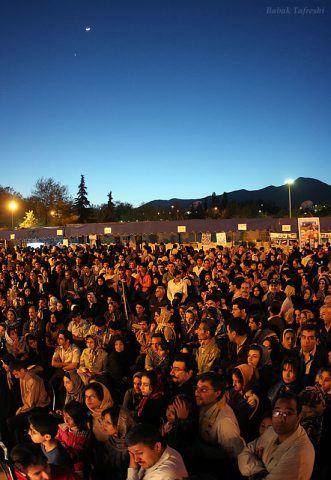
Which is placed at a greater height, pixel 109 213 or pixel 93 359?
pixel 109 213

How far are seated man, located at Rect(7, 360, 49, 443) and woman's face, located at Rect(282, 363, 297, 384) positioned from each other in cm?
290

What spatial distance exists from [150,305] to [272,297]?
242 cm

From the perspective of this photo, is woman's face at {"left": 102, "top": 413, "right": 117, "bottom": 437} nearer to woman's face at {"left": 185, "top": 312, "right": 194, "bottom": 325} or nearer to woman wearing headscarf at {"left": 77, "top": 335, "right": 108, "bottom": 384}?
woman wearing headscarf at {"left": 77, "top": 335, "right": 108, "bottom": 384}

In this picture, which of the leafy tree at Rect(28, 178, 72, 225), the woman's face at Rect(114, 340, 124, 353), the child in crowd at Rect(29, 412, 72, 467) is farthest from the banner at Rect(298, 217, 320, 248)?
the leafy tree at Rect(28, 178, 72, 225)

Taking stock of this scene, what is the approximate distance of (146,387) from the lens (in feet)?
13.4

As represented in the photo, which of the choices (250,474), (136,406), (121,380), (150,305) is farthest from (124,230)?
(250,474)

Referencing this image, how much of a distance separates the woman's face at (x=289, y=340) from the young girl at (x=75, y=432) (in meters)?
2.76

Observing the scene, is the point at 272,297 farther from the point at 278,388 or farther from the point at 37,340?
the point at 37,340

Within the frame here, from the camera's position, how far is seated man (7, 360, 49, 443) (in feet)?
16.1

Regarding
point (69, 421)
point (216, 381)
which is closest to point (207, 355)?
point (216, 381)

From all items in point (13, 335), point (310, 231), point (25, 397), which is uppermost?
point (310, 231)

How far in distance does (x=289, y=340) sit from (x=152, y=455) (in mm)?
3138

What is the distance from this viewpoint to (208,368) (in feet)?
16.9

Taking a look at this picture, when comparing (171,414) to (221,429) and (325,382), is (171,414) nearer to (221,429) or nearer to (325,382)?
(221,429)
